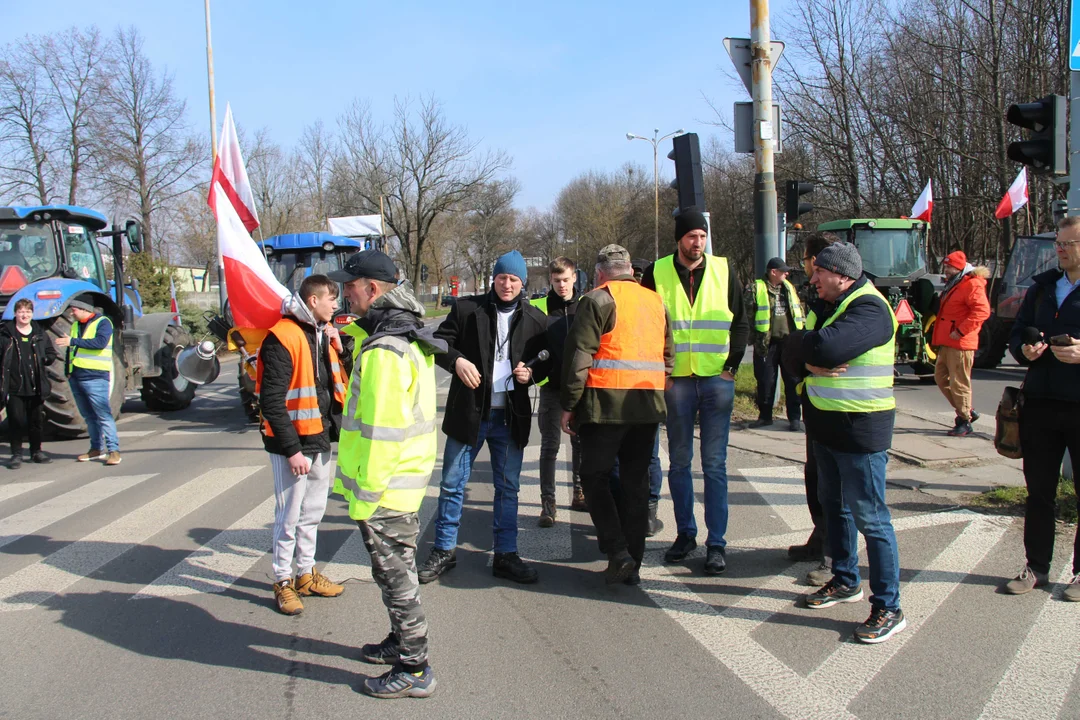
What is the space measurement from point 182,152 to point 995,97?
34482 millimetres

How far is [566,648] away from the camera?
383 centimetres

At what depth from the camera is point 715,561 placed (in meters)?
4.73

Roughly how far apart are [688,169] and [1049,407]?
13.4 ft

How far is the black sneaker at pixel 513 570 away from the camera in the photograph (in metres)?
4.70

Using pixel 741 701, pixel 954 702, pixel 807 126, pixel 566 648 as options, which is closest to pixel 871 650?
pixel 954 702

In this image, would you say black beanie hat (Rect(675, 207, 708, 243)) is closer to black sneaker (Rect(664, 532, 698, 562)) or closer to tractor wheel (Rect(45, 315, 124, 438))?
black sneaker (Rect(664, 532, 698, 562))

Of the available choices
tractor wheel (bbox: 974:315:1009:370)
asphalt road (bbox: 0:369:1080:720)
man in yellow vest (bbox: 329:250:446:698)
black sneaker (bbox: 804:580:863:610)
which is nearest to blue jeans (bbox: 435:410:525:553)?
asphalt road (bbox: 0:369:1080:720)

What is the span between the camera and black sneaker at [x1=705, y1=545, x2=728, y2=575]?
4.72m

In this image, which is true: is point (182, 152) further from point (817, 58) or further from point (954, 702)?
point (954, 702)

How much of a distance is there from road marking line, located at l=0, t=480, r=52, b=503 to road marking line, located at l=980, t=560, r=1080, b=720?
7825mm

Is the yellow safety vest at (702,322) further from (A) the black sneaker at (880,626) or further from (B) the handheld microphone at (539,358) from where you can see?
(A) the black sneaker at (880,626)

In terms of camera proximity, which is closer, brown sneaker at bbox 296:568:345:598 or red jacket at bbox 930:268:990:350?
brown sneaker at bbox 296:568:345:598

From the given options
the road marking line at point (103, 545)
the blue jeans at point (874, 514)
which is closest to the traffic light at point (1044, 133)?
the blue jeans at point (874, 514)

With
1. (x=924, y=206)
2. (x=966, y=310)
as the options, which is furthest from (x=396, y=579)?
(x=924, y=206)
